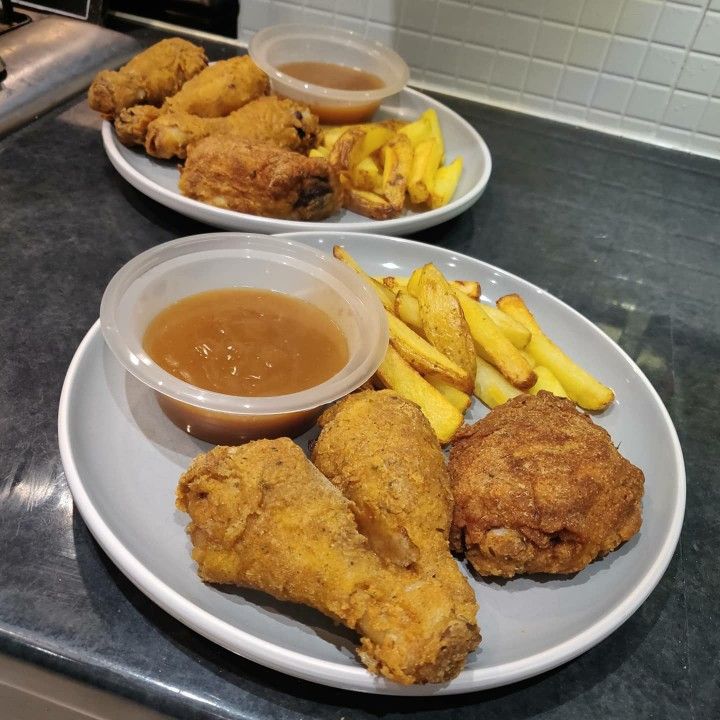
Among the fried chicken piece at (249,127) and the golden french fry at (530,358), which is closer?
the golden french fry at (530,358)

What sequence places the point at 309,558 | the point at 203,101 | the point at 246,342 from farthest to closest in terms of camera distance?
the point at 203,101, the point at 246,342, the point at 309,558

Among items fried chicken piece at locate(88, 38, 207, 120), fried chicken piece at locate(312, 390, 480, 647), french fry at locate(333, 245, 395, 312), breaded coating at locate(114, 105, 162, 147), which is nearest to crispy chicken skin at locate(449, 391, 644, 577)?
fried chicken piece at locate(312, 390, 480, 647)

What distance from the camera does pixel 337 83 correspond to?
8.84 ft

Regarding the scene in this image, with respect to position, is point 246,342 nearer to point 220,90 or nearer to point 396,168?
point 396,168

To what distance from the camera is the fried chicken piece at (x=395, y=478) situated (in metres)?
1.18

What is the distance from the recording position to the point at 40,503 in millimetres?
1343

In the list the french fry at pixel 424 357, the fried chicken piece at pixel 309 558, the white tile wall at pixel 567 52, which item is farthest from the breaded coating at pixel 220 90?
the fried chicken piece at pixel 309 558

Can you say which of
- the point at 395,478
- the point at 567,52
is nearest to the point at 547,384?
the point at 395,478

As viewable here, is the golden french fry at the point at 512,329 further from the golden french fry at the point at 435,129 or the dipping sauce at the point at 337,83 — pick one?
the dipping sauce at the point at 337,83

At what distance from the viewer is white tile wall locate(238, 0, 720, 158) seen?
9.38 feet

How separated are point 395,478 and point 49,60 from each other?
7.34 feet

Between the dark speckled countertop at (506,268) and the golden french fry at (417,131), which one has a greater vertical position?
the golden french fry at (417,131)

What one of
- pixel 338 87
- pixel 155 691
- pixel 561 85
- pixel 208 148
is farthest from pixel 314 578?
pixel 561 85

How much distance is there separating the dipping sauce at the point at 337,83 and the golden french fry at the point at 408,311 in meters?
1.09
